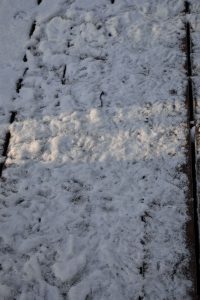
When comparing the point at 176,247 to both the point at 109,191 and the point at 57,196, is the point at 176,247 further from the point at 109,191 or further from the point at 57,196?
the point at 57,196

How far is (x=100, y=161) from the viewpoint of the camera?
1.70m

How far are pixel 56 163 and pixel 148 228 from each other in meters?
0.55

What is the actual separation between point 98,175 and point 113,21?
1.13m

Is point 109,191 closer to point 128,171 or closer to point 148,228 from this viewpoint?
point 128,171

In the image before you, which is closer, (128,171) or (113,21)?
(128,171)

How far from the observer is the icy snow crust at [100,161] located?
55.0 inches

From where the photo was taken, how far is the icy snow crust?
1398mm

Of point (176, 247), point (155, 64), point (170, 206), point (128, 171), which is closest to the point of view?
point (176, 247)

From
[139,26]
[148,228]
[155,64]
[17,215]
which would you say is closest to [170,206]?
[148,228]

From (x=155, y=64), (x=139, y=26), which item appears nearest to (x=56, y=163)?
(x=155, y=64)

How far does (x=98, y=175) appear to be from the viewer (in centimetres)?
166

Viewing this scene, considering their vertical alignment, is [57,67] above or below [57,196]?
above

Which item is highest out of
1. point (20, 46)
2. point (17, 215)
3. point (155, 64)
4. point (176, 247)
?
point (20, 46)

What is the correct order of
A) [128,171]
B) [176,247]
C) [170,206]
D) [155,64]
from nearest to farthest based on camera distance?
[176,247] → [170,206] → [128,171] → [155,64]
